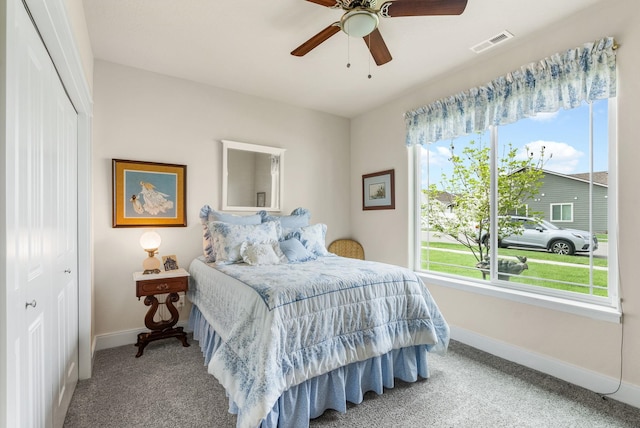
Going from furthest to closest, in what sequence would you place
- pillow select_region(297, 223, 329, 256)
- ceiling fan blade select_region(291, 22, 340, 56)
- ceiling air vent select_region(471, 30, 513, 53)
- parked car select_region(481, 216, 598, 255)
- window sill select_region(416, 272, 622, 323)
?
pillow select_region(297, 223, 329, 256)
ceiling air vent select_region(471, 30, 513, 53)
parked car select_region(481, 216, 598, 255)
window sill select_region(416, 272, 622, 323)
ceiling fan blade select_region(291, 22, 340, 56)

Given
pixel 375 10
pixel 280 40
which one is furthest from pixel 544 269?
pixel 280 40

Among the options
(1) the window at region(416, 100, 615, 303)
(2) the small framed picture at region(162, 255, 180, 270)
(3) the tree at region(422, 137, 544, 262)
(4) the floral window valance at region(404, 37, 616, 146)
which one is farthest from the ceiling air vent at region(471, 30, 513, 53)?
(2) the small framed picture at region(162, 255, 180, 270)

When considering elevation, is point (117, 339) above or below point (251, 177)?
below

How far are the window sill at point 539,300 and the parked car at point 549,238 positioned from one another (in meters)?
0.40

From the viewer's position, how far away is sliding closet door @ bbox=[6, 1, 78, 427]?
3.34 feet

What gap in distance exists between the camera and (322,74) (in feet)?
10.7

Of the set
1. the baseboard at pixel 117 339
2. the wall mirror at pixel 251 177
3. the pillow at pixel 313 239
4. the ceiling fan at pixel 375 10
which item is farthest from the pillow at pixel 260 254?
the ceiling fan at pixel 375 10

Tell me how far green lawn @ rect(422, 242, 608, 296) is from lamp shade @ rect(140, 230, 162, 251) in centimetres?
295

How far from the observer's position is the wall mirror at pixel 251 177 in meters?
3.59

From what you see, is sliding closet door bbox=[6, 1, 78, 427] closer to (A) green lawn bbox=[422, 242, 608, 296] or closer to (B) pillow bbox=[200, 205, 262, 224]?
(B) pillow bbox=[200, 205, 262, 224]

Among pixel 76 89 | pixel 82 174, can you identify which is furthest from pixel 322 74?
pixel 82 174

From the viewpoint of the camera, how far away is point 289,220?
11.9ft

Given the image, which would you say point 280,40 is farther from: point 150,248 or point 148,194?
point 150,248

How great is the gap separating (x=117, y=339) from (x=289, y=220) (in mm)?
2030
